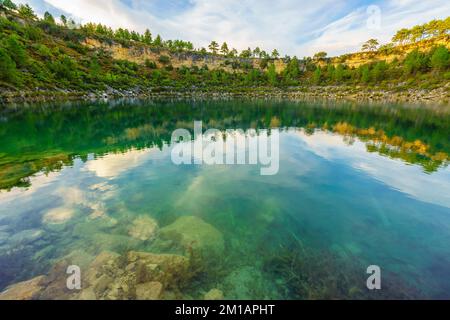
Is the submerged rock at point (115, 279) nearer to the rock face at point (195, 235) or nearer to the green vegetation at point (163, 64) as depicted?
the rock face at point (195, 235)

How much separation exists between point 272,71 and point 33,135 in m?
123

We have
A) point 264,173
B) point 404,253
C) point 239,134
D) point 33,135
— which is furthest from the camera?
point 239,134

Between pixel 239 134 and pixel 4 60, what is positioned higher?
pixel 4 60

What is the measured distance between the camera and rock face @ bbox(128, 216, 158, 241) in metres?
7.07

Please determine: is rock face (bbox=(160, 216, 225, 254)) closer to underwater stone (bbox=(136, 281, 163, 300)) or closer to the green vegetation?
underwater stone (bbox=(136, 281, 163, 300))

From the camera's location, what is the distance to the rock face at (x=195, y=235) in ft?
21.8

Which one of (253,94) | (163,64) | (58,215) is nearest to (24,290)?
(58,215)

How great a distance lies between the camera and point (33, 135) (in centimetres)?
2097

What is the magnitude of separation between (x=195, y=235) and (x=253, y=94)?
108015 mm

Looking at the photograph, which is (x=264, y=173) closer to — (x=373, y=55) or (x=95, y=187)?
(x=95, y=187)

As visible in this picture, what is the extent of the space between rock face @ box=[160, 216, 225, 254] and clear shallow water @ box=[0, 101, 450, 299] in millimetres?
37

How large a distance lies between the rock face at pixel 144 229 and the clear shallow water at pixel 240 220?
0.11 feet

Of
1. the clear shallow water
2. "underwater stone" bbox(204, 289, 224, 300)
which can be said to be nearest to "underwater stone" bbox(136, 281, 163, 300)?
the clear shallow water

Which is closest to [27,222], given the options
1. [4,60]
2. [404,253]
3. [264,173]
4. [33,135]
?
[264,173]
